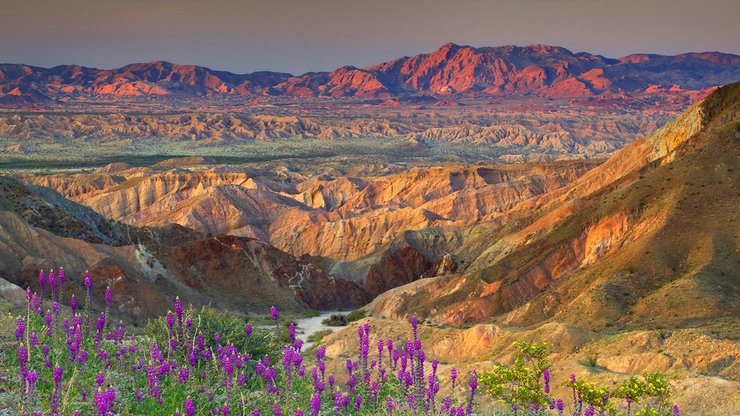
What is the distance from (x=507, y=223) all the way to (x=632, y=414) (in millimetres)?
61900

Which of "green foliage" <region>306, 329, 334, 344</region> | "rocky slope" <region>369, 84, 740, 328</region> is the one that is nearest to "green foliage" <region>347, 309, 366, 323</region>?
"rocky slope" <region>369, 84, 740, 328</region>

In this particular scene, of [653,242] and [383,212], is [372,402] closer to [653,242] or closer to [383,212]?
[653,242]

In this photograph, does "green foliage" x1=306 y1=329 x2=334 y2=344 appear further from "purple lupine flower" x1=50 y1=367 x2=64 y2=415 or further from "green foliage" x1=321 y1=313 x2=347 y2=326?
"purple lupine flower" x1=50 y1=367 x2=64 y2=415

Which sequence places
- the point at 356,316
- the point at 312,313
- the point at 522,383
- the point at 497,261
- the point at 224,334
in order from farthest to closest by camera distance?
the point at 312,313 < the point at 497,261 < the point at 356,316 < the point at 224,334 < the point at 522,383

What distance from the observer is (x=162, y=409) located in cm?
1125

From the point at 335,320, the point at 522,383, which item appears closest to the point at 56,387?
the point at 522,383

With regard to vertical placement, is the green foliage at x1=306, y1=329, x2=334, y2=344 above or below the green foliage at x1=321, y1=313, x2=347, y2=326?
above

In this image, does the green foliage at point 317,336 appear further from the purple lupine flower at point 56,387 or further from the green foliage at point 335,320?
the purple lupine flower at point 56,387

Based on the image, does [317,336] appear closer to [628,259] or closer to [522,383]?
[628,259]

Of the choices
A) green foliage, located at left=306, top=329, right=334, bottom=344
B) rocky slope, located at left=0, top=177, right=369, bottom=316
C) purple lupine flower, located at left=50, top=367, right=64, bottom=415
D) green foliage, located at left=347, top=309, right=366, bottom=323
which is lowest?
green foliage, located at left=347, top=309, right=366, bottom=323

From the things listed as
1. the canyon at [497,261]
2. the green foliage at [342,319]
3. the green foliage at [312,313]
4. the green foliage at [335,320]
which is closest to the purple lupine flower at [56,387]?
the canyon at [497,261]

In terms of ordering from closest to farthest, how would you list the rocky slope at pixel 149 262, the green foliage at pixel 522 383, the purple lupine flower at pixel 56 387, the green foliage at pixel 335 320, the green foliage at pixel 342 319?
the purple lupine flower at pixel 56 387 < the green foliage at pixel 522 383 < the rocky slope at pixel 149 262 < the green foliage at pixel 335 320 < the green foliage at pixel 342 319

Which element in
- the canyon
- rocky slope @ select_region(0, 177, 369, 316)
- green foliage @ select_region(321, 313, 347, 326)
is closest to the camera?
the canyon

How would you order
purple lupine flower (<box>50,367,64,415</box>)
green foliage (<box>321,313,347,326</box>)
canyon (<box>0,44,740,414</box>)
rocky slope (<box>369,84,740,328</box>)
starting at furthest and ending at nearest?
green foliage (<box>321,313,347,326</box>)
rocky slope (<box>369,84,740,328</box>)
canyon (<box>0,44,740,414</box>)
purple lupine flower (<box>50,367,64,415</box>)
